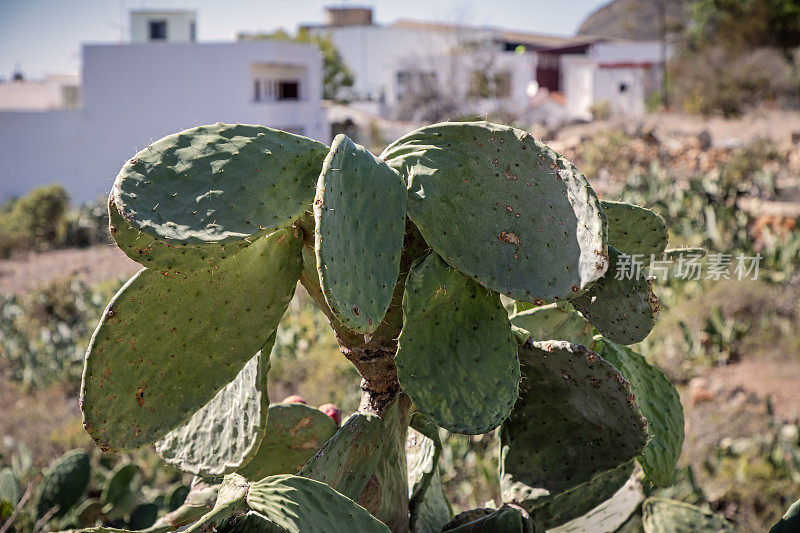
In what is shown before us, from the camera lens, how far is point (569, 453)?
119 cm

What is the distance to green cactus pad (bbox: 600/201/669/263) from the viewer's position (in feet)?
4.07

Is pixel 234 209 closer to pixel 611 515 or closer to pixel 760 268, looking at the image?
pixel 611 515

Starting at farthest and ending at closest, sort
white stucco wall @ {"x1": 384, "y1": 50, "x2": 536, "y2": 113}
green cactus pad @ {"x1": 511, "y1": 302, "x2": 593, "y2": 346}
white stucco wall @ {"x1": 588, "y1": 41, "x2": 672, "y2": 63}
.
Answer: white stucco wall @ {"x1": 588, "y1": 41, "x2": 672, "y2": 63}
white stucco wall @ {"x1": 384, "y1": 50, "x2": 536, "y2": 113}
green cactus pad @ {"x1": 511, "y1": 302, "x2": 593, "y2": 346}

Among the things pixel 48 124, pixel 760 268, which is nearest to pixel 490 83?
pixel 48 124

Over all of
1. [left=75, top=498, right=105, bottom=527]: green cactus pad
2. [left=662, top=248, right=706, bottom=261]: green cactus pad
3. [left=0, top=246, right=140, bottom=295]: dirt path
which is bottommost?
[left=0, top=246, right=140, bottom=295]: dirt path

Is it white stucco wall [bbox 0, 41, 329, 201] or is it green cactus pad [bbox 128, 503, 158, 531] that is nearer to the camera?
green cactus pad [bbox 128, 503, 158, 531]

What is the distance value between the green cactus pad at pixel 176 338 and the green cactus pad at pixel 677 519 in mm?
749

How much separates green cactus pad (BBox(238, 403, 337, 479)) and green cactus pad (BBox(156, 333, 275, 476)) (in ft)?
0.46

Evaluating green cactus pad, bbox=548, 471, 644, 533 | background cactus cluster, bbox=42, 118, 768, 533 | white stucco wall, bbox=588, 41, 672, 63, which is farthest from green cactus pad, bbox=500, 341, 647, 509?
white stucco wall, bbox=588, 41, 672, 63

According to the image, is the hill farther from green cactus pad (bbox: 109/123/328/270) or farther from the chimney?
Answer: green cactus pad (bbox: 109/123/328/270)

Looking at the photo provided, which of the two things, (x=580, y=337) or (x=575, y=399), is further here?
(x=580, y=337)

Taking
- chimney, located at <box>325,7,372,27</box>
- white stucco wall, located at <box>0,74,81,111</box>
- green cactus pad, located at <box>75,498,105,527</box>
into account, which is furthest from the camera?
chimney, located at <box>325,7,372,27</box>

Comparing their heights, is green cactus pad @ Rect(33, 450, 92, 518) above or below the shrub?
below

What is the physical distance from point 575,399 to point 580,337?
25cm
